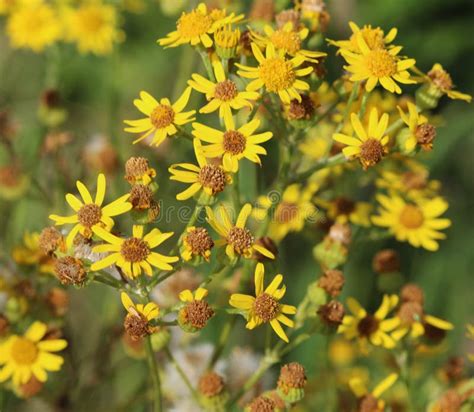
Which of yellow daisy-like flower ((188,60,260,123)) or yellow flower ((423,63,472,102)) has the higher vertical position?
yellow daisy-like flower ((188,60,260,123))

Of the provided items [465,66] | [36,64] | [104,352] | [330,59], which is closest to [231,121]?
[104,352]

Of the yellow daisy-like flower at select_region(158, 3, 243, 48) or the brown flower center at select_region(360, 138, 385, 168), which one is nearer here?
the brown flower center at select_region(360, 138, 385, 168)

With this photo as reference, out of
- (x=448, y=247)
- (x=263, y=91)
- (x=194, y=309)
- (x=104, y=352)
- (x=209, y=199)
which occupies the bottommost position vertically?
(x=448, y=247)

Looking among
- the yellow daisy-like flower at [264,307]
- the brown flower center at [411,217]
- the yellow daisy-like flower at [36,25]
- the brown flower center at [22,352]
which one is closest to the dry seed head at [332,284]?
the yellow daisy-like flower at [264,307]

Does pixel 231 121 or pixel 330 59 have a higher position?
pixel 231 121

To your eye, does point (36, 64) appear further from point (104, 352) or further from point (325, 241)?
point (325, 241)

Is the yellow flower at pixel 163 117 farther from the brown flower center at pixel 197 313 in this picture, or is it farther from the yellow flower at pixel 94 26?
the yellow flower at pixel 94 26

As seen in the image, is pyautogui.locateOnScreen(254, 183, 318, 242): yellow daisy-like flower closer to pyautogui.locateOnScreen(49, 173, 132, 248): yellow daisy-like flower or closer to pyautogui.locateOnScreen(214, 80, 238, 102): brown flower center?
pyautogui.locateOnScreen(214, 80, 238, 102): brown flower center

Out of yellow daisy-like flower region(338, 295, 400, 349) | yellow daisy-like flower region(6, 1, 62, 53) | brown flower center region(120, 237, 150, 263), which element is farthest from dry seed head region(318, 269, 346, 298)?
yellow daisy-like flower region(6, 1, 62, 53)
